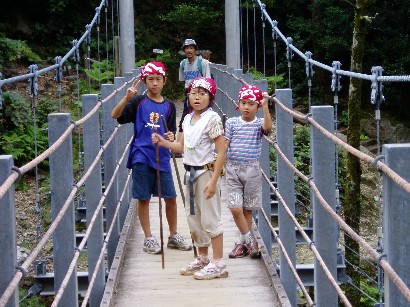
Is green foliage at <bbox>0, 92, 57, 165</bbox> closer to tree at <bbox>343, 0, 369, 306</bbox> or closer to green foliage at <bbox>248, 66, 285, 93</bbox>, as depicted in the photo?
green foliage at <bbox>248, 66, 285, 93</bbox>

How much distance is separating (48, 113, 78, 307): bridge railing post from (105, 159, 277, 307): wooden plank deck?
709 millimetres

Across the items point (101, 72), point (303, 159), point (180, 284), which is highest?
point (101, 72)

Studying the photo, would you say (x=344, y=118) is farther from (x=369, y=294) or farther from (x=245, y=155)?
(x=245, y=155)

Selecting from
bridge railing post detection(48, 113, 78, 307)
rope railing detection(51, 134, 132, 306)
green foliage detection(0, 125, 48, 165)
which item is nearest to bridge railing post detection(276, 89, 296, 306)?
rope railing detection(51, 134, 132, 306)

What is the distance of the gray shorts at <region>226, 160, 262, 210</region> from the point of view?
3.83 metres

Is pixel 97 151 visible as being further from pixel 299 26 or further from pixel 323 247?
pixel 299 26

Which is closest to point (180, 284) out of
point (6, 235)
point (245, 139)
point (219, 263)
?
point (219, 263)

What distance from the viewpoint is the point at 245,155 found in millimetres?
3822

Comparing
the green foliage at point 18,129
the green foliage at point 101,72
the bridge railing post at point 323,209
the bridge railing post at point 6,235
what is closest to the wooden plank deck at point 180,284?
the bridge railing post at point 323,209

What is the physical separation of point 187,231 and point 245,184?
40.2 inches

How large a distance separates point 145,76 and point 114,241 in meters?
0.84

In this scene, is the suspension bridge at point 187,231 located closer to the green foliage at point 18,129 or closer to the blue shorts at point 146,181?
the blue shorts at point 146,181

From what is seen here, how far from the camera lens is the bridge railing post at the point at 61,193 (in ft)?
8.54

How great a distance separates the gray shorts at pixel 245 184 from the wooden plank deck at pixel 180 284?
289 mm
